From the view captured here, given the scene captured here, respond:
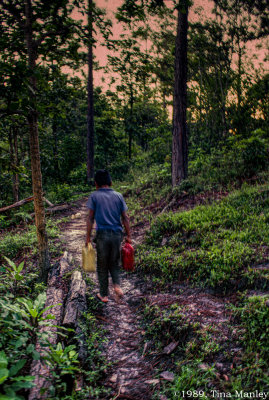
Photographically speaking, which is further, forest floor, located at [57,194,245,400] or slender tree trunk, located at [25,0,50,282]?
slender tree trunk, located at [25,0,50,282]

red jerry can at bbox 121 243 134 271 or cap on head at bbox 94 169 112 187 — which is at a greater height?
cap on head at bbox 94 169 112 187

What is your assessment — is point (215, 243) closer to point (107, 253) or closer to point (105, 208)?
point (107, 253)

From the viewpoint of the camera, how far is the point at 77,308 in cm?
341

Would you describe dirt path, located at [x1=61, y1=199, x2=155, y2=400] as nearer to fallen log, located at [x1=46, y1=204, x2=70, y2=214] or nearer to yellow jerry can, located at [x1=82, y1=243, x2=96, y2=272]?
yellow jerry can, located at [x1=82, y1=243, x2=96, y2=272]

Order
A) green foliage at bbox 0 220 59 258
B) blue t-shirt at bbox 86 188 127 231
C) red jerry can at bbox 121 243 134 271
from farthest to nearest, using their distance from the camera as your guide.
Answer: green foliage at bbox 0 220 59 258
red jerry can at bbox 121 243 134 271
blue t-shirt at bbox 86 188 127 231

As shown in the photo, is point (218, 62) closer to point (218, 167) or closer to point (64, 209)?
point (218, 167)

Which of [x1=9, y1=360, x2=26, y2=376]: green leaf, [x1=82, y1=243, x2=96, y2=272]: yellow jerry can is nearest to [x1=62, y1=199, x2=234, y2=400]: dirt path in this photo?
[x1=82, y1=243, x2=96, y2=272]: yellow jerry can

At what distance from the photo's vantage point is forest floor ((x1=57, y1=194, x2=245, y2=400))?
8.00ft

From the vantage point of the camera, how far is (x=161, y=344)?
2916 mm

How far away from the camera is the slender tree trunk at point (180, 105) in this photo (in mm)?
7844

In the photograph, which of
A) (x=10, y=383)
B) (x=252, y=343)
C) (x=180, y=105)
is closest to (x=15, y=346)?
(x=10, y=383)

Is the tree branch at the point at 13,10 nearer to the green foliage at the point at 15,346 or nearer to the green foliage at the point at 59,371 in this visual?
the green foliage at the point at 15,346

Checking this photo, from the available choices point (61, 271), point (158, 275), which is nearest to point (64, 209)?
point (61, 271)

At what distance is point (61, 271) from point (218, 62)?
10.9 m
